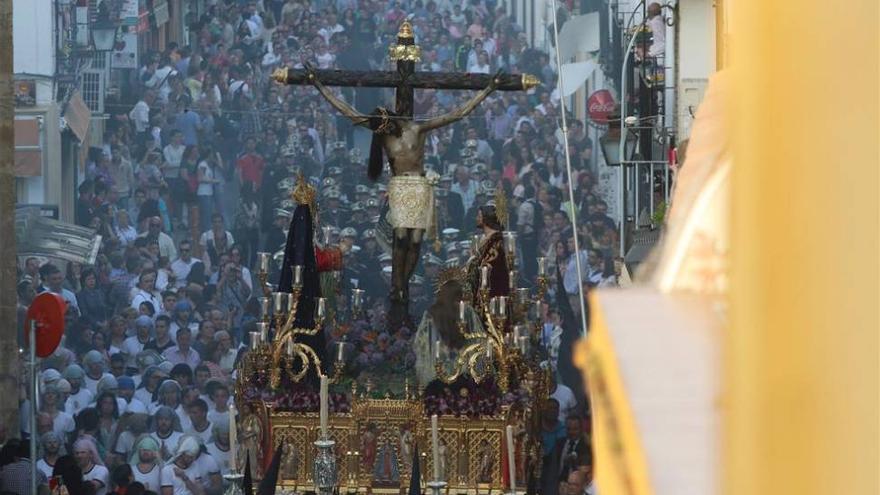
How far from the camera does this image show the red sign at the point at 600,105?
2119 centimetres

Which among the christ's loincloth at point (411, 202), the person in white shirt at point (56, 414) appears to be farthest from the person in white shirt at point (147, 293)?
the christ's loincloth at point (411, 202)

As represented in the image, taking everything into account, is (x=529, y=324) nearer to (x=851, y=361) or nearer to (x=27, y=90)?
(x=27, y=90)

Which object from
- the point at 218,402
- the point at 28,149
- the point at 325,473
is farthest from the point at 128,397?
the point at 325,473

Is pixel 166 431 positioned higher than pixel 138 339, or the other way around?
pixel 138 339

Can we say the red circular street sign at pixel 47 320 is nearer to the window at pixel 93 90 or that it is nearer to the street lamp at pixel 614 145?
the street lamp at pixel 614 145

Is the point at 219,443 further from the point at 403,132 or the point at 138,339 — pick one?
the point at 403,132

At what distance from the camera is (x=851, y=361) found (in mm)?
1051

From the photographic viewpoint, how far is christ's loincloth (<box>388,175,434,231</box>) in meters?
14.9

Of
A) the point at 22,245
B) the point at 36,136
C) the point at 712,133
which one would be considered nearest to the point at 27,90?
the point at 36,136

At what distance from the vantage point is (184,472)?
1712 centimetres

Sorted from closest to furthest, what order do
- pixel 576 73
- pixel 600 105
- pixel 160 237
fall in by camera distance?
pixel 160 237 → pixel 600 105 → pixel 576 73

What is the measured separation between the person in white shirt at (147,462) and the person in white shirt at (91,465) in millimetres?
264

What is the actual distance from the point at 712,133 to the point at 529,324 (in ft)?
44.7

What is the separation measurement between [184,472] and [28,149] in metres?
5.65
